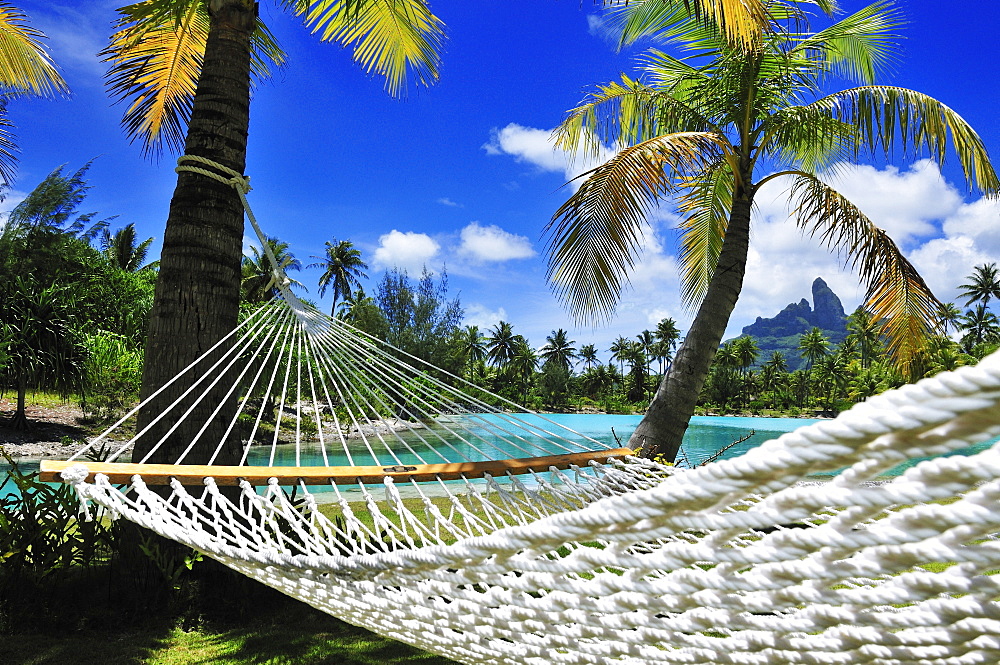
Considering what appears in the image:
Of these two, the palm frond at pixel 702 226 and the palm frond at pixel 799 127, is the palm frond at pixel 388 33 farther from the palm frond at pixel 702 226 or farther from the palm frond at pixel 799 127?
the palm frond at pixel 799 127

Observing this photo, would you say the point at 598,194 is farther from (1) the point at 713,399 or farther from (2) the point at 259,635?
(1) the point at 713,399

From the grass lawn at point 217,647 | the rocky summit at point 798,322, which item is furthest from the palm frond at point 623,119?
the rocky summit at point 798,322

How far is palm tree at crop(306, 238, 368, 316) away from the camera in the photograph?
23266mm

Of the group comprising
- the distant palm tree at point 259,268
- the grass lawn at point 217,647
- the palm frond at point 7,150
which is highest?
the distant palm tree at point 259,268

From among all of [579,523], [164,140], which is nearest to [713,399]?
[164,140]

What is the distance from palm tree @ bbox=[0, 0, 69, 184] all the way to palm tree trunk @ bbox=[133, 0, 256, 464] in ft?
9.77

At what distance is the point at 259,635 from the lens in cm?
195

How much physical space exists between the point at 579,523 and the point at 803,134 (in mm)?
3915

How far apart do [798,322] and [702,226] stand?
460 feet

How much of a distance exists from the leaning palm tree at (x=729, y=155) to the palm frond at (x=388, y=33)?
3.96 feet

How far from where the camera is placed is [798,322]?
129250mm

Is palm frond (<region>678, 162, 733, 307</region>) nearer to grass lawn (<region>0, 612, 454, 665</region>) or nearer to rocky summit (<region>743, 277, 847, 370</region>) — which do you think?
grass lawn (<region>0, 612, 454, 665</region>)

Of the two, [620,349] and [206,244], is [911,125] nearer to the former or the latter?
[206,244]

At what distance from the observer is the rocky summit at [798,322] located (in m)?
120
